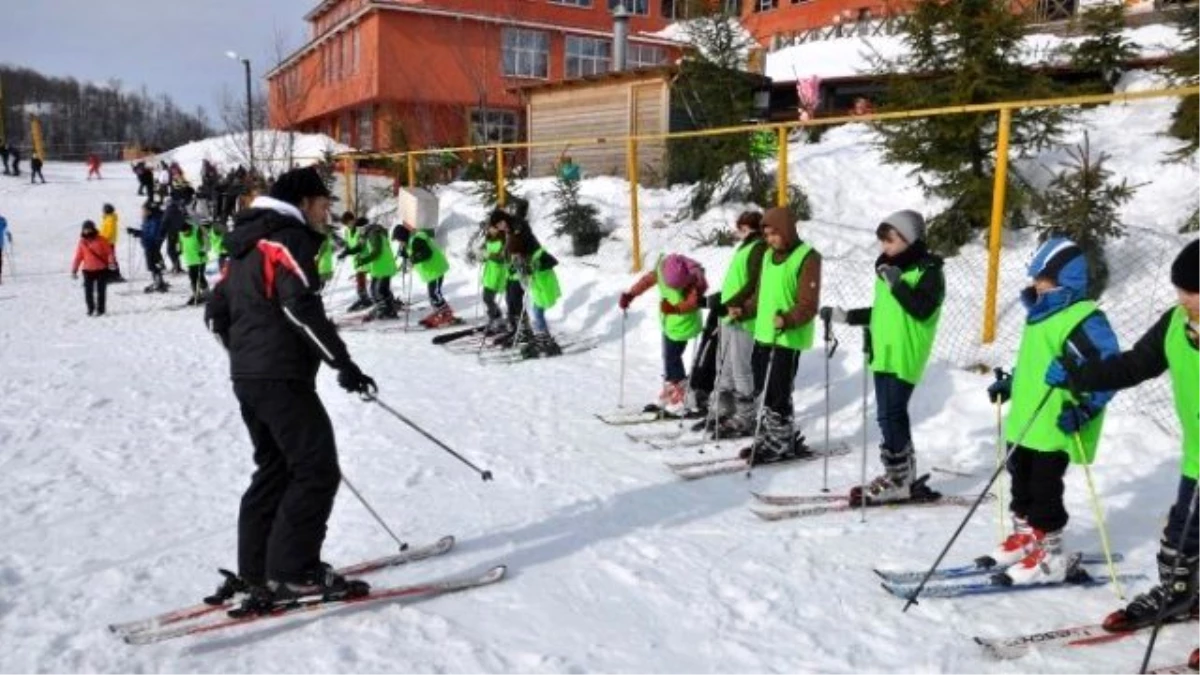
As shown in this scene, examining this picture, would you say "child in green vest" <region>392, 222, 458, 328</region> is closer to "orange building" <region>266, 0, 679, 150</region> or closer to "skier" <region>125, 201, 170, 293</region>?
"skier" <region>125, 201, 170, 293</region>

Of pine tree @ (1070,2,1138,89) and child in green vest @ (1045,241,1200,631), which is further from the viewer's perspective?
pine tree @ (1070,2,1138,89)

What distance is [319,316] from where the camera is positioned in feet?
11.7

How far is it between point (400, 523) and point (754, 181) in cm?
983

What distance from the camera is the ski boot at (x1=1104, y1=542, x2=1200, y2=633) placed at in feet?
11.3

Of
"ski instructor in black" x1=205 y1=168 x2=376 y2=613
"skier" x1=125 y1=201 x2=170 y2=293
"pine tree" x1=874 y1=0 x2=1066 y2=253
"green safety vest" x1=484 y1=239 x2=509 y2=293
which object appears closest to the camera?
"ski instructor in black" x1=205 y1=168 x2=376 y2=613

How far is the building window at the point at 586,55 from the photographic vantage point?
36094mm

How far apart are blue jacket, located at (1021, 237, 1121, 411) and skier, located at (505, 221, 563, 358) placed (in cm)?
674

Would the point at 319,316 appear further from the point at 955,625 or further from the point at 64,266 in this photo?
the point at 64,266

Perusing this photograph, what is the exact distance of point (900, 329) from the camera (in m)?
5.09

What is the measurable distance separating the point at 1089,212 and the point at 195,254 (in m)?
13.7

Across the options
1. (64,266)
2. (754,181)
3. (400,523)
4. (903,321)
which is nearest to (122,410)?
(400,523)

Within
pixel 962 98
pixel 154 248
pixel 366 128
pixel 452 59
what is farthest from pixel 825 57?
pixel 154 248

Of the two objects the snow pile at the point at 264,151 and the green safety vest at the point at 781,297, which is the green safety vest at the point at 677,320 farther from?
the snow pile at the point at 264,151

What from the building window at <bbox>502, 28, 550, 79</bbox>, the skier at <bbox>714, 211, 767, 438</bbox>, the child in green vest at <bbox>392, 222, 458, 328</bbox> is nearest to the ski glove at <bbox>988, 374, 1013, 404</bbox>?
the skier at <bbox>714, 211, 767, 438</bbox>
